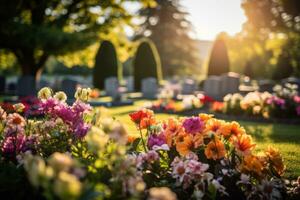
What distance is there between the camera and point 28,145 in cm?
399

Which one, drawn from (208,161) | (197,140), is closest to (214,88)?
(208,161)

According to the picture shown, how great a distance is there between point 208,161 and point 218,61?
2618 centimetres

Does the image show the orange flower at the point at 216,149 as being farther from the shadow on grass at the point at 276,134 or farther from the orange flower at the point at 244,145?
the shadow on grass at the point at 276,134

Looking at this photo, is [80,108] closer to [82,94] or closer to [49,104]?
[82,94]

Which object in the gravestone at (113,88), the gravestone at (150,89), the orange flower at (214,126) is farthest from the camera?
the gravestone at (150,89)

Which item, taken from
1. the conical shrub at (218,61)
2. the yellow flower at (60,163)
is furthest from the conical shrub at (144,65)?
the yellow flower at (60,163)

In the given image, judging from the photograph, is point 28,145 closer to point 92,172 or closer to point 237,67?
point 92,172

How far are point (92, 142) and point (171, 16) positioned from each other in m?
46.1

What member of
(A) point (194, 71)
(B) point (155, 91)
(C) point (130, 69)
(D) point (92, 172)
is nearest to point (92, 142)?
(D) point (92, 172)

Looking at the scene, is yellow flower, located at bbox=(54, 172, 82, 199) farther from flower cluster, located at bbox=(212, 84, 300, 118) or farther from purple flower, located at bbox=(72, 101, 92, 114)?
flower cluster, located at bbox=(212, 84, 300, 118)

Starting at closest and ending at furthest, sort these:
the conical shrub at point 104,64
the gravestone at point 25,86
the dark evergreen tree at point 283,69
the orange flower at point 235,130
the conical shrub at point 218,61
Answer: the orange flower at point 235,130 → the gravestone at point 25,86 → the conical shrub at point 104,64 → the conical shrub at point 218,61 → the dark evergreen tree at point 283,69

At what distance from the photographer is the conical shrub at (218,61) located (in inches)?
1173

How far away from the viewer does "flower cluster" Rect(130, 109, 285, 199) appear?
3.55 metres

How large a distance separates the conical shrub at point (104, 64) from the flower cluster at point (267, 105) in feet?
51.4
